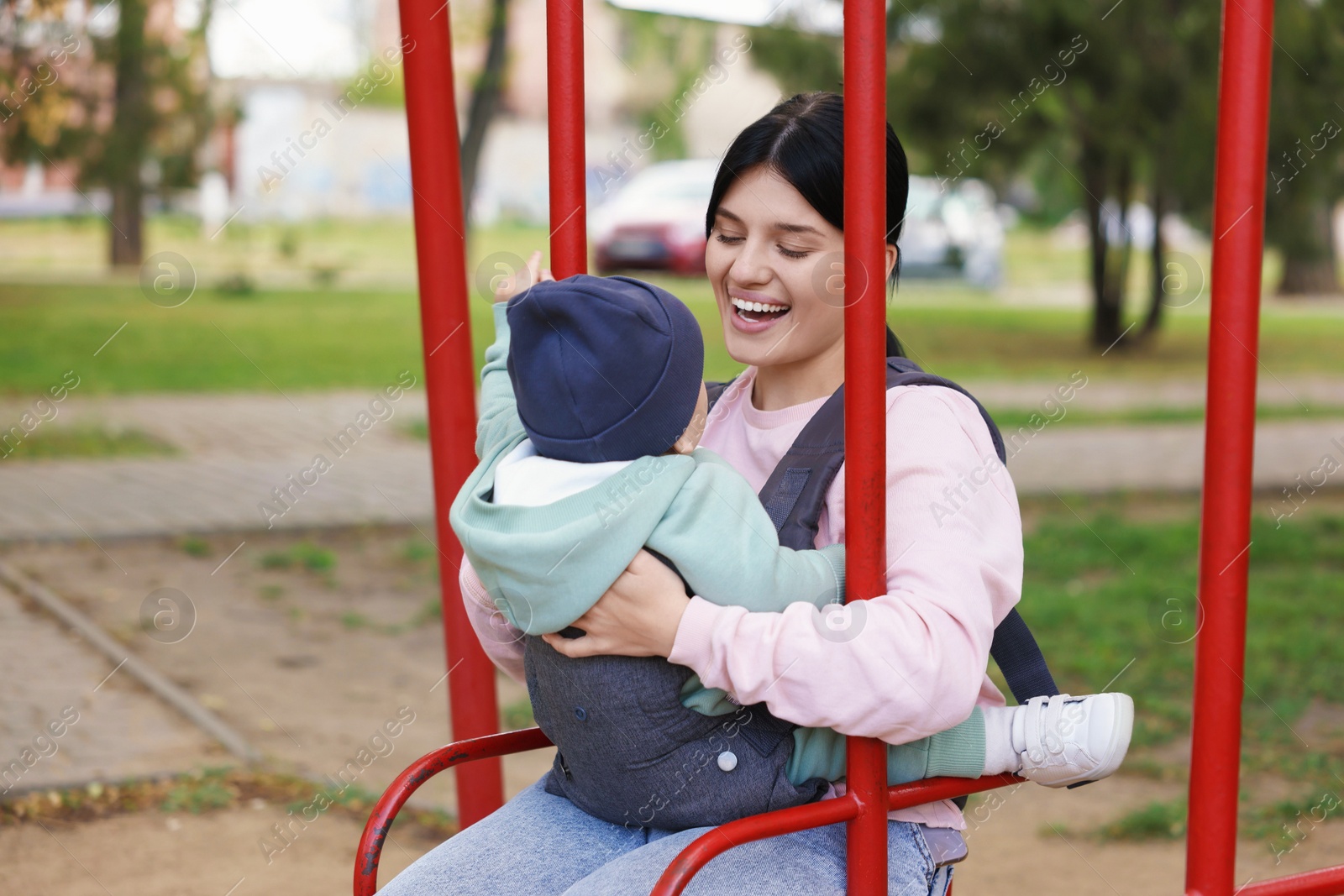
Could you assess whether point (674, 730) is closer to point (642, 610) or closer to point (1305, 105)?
point (642, 610)

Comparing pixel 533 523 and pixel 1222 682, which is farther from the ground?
pixel 533 523

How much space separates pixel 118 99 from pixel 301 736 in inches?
380

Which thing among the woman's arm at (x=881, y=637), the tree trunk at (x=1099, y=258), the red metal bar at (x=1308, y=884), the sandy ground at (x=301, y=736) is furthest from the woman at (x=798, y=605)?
the tree trunk at (x=1099, y=258)

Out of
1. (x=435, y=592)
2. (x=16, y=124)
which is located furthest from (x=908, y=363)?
(x=16, y=124)

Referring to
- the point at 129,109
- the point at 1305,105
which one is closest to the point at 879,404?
the point at 1305,105

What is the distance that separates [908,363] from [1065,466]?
20.4 feet

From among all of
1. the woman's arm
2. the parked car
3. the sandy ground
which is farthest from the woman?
the parked car

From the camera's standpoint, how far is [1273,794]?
3488 millimetres

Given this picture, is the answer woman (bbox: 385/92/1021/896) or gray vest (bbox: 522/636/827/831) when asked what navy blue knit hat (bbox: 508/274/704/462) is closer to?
woman (bbox: 385/92/1021/896)

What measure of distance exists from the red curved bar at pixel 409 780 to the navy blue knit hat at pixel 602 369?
474 mm

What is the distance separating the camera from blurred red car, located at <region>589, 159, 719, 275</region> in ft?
50.8

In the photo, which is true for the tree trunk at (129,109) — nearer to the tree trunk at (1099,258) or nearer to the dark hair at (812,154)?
the tree trunk at (1099,258)

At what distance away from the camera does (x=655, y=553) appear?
52.5 inches

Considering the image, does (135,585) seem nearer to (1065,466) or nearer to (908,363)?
(908,363)
